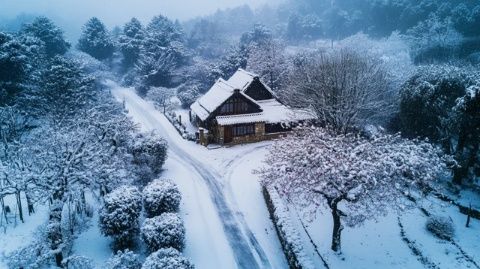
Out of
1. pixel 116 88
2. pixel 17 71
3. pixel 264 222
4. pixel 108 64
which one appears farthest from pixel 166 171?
pixel 108 64

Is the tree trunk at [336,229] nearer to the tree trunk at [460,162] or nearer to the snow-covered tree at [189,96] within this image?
the tree trunk at [460,162]

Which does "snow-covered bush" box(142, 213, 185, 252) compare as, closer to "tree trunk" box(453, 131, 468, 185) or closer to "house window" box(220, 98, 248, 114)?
"house window" box(220, 98, 248, 114)

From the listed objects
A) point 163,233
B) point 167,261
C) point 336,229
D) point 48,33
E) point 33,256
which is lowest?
point 33,256

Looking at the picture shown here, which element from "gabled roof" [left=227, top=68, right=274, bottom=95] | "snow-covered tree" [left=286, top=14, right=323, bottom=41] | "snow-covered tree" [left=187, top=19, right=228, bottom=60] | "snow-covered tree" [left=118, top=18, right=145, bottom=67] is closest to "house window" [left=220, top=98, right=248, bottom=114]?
"gabled roof" [left=227, top=68, right=274, bottom=95]

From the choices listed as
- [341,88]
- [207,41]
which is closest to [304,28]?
[207,41]

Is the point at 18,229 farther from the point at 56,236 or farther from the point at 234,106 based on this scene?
the point at 234,106

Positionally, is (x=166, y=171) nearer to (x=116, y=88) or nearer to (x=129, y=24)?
(x=116, y=88)

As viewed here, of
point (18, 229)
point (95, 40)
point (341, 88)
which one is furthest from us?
point (95, 40)
